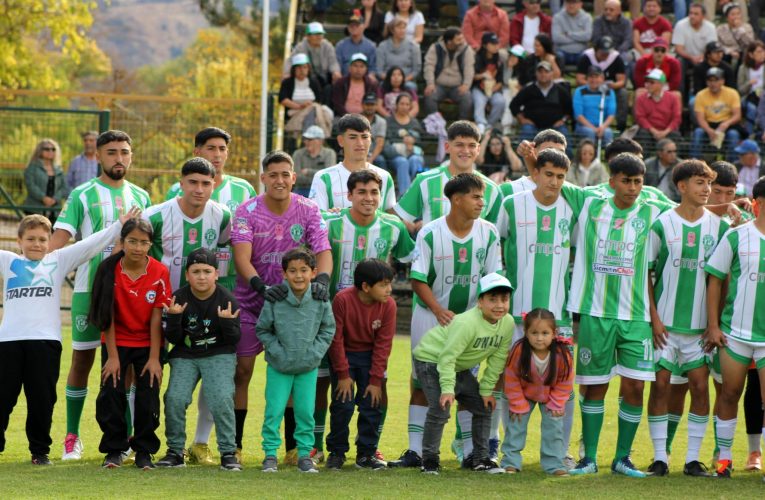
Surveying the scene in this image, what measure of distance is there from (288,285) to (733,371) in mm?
3141

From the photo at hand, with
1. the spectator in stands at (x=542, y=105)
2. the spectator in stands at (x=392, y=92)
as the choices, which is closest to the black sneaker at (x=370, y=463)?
the spectator in stands at (x=392, y=92)

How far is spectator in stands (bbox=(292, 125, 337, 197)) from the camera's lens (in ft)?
53.1

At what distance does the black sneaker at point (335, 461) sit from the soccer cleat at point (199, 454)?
87 centimetres

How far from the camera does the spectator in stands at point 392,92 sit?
690 inches

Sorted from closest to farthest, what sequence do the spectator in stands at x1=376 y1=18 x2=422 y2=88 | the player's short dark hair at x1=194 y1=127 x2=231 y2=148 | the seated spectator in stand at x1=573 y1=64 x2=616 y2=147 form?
1. the player's short dark hair at x1=194 y1=127 x2=231 y2=148
2. the seated spectator in stand at x1=573 y1=64 x2=616 y2=147
3. the spectator in stands at x1=376 y1=18 x2=422 y2=88

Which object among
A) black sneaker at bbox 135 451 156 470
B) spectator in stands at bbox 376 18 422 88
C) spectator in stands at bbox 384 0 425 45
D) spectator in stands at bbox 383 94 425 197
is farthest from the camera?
spectator in stands at bbox 384 0 425 45

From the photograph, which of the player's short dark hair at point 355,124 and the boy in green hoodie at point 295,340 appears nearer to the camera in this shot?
the boy in green hoodie at point 295,340

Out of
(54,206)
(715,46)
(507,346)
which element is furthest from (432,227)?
(715,46)

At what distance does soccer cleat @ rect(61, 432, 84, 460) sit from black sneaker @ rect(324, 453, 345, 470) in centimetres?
183

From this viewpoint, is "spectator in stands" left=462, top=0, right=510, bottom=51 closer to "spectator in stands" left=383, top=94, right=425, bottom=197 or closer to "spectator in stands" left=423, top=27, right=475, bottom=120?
"spectator in stands" left=423, top=27, right=475, bottom=120

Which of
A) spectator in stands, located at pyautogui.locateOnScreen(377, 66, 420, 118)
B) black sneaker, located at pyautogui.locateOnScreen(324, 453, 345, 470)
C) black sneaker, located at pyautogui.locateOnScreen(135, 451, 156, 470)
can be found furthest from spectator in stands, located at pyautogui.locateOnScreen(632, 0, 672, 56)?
black sneaker, located at pyautogui.locateOnScreen(135, 451, 156, 470)

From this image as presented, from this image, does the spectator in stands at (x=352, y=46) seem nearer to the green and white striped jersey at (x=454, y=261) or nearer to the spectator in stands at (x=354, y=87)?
the spectator in stands at (x=354, y=87)

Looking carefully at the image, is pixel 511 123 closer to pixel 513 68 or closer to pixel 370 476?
pixel 513 68

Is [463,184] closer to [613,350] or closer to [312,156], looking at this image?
[613,350]
